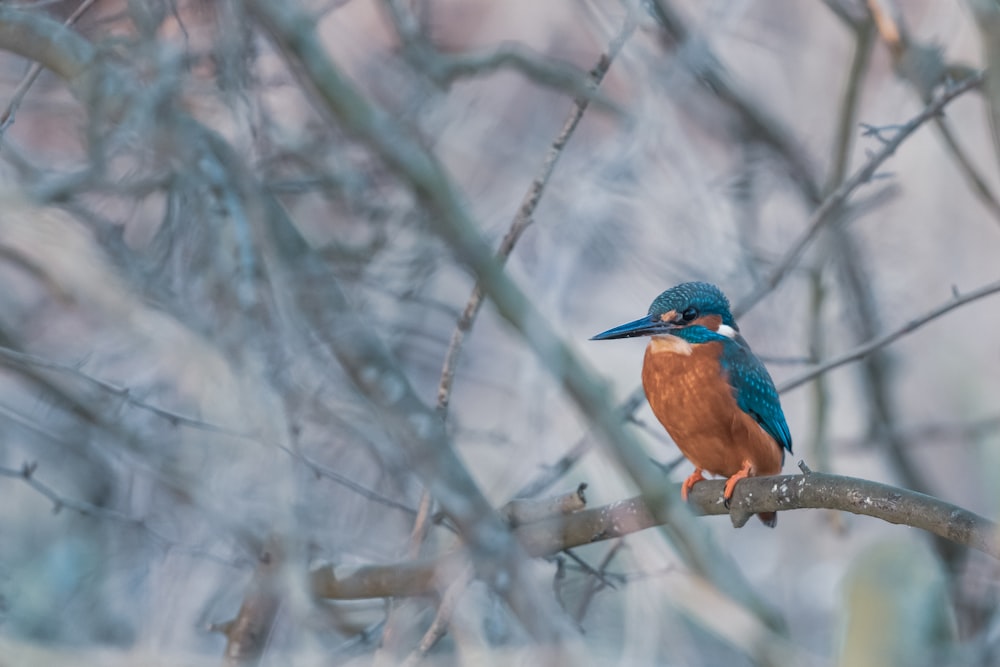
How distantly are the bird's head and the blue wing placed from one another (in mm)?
66

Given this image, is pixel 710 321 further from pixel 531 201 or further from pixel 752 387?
pixel 531 201

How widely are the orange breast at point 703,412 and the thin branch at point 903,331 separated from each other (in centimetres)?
17

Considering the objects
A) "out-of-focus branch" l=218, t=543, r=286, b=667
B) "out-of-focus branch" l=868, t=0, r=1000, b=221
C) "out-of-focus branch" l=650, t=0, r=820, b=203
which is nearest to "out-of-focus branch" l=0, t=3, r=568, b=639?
"out-of-focus branch" l=218, t=543, r=286, b=667

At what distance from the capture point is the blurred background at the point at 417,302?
2.54m

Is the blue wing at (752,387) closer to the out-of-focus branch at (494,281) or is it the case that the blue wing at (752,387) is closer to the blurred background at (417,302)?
the blurred background at (417,302)

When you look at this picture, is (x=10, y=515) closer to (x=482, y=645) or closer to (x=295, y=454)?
(x=295, y=454)

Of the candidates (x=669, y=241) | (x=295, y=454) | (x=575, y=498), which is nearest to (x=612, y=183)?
(x=669, y=241)

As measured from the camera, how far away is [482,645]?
2055 millimetres

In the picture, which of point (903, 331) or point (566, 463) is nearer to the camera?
point (903, 331)

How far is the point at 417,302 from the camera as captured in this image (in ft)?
11.2

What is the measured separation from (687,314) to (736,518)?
0.65 m

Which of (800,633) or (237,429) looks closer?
(237,429)

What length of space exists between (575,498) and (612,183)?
49.3 inches

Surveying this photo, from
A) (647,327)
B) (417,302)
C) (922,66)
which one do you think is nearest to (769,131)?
(922,66)
